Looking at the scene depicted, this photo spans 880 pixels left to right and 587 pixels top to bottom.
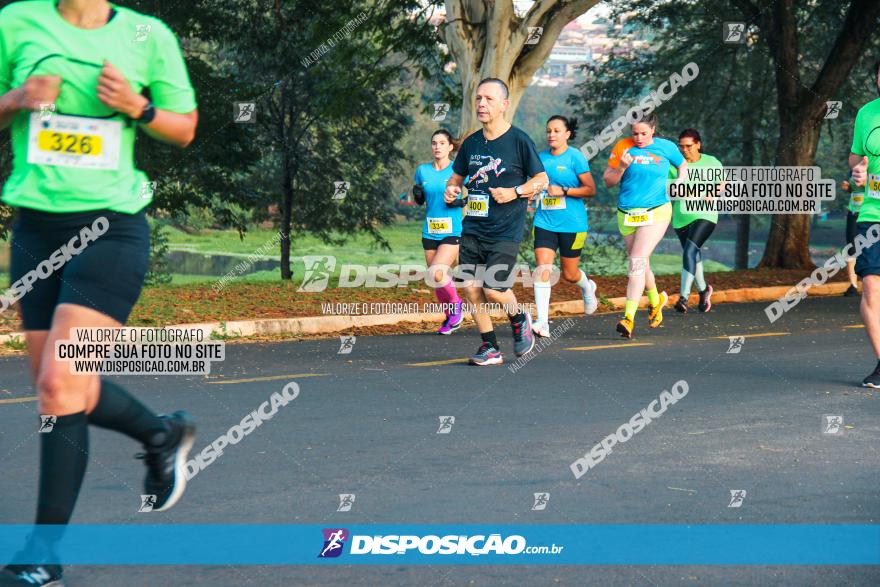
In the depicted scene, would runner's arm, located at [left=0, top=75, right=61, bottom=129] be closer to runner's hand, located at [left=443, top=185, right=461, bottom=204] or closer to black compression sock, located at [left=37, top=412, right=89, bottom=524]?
black compression sock, located at [left=37, top=412, right=89, bottom=524]

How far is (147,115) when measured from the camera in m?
4.00

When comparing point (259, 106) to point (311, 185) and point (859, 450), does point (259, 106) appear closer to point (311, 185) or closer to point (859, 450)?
point (311, 185)

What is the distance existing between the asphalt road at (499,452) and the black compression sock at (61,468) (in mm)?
279

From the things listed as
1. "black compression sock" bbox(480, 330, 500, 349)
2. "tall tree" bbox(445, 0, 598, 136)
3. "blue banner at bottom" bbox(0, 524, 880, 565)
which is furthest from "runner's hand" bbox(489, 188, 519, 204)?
"tall tree" bbox(445, 0, 598, 136)

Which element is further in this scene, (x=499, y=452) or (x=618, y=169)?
(x=618, y=169)

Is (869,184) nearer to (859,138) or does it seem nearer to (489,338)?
(859,138)

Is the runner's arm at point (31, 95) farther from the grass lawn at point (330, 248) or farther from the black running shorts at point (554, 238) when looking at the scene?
the grass lawn at point (330, 248)

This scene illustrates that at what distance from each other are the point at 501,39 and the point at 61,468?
44.7ft

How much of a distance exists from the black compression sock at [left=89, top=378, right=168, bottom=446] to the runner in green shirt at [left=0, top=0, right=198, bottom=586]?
0.10m

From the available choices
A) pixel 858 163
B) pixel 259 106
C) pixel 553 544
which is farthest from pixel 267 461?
pixel 259 106

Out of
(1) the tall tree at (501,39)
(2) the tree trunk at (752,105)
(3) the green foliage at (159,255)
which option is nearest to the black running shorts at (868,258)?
(1) the tall tree at (501,39)

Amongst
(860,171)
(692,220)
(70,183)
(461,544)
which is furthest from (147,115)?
(692,220)

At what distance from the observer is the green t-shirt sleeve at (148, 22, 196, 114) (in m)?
4.08

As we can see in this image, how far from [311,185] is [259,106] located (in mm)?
3933
